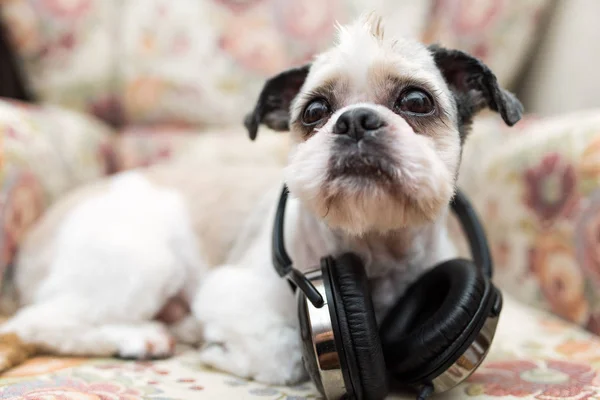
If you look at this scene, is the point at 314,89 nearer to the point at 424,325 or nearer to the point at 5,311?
the point at 424,325

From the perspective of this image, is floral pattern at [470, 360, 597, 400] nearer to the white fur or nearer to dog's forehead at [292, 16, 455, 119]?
dog's forehead at [292, 16, 455, 119]

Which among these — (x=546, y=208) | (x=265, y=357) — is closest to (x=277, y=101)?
(x=265, y=357)

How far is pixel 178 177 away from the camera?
1629 millimetres

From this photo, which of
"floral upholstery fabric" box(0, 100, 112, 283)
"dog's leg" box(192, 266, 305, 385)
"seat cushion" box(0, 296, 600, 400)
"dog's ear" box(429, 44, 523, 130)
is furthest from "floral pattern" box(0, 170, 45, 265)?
"dog's ear" box(429, 44, 523, 130)

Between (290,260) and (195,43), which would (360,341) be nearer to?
(290,260)

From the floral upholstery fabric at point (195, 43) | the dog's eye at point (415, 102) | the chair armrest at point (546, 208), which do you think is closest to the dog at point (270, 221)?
the dog's eye at point (415, 102)

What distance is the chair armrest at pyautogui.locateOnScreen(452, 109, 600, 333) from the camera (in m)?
1.31

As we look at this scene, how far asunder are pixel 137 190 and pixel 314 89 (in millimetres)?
778

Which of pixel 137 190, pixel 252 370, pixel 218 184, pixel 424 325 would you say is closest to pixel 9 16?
pixel 137 190

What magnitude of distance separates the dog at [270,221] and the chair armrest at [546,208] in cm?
38

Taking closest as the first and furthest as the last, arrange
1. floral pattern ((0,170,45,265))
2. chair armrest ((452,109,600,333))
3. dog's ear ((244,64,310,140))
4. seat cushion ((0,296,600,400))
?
seat cushion ((0,296,600,400)), dog's ear ((244,64,310,140)), chair armrest ((452,109,600,333)), floral pattern ((0,170,45,265))

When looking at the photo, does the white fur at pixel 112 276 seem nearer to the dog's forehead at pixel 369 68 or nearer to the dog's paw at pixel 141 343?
the dog's paw at pixel 141 343

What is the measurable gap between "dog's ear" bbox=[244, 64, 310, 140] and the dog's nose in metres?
0.34

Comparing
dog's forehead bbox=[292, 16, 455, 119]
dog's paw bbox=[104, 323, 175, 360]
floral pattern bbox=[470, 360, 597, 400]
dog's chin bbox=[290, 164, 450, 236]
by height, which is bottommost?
floral pattern bbox=[470, 360, 597, 400]
